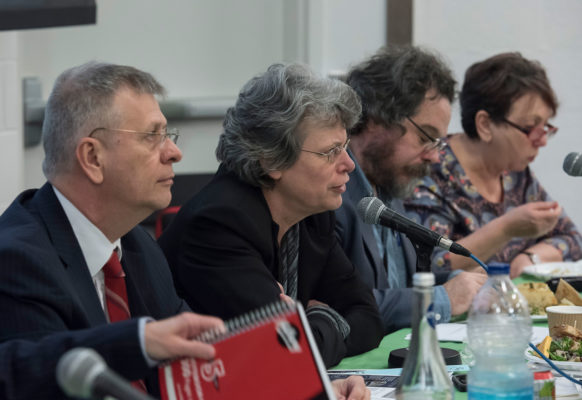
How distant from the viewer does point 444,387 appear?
123 cm

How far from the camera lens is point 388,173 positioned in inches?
110

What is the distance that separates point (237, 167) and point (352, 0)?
251 cm

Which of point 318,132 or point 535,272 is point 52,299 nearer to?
point 318,132

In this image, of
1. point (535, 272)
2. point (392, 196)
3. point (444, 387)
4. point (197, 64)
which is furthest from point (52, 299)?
point (197, 64)

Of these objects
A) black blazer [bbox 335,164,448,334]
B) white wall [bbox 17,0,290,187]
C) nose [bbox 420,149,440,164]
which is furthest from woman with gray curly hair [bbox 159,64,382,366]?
white wall [bbox 17,0,290,187]

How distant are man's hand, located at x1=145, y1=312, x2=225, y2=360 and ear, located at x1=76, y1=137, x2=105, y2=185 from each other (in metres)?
0.45

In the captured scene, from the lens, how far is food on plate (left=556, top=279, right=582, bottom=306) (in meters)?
2.33

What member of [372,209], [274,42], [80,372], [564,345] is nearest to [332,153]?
[372,209]

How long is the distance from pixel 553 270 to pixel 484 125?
2.46 feet

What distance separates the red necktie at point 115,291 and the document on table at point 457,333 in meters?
0.84

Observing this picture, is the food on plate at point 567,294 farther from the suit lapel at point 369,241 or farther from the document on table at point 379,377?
the document on table at point 379,377

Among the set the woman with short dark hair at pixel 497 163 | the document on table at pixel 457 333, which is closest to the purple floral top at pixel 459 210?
the woman with short dark hair at pixel 497 163

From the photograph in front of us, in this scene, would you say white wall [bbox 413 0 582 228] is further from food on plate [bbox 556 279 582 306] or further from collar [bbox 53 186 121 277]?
collar [bbox 53 186 121 277]

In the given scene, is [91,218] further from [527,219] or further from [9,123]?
[527,219]
